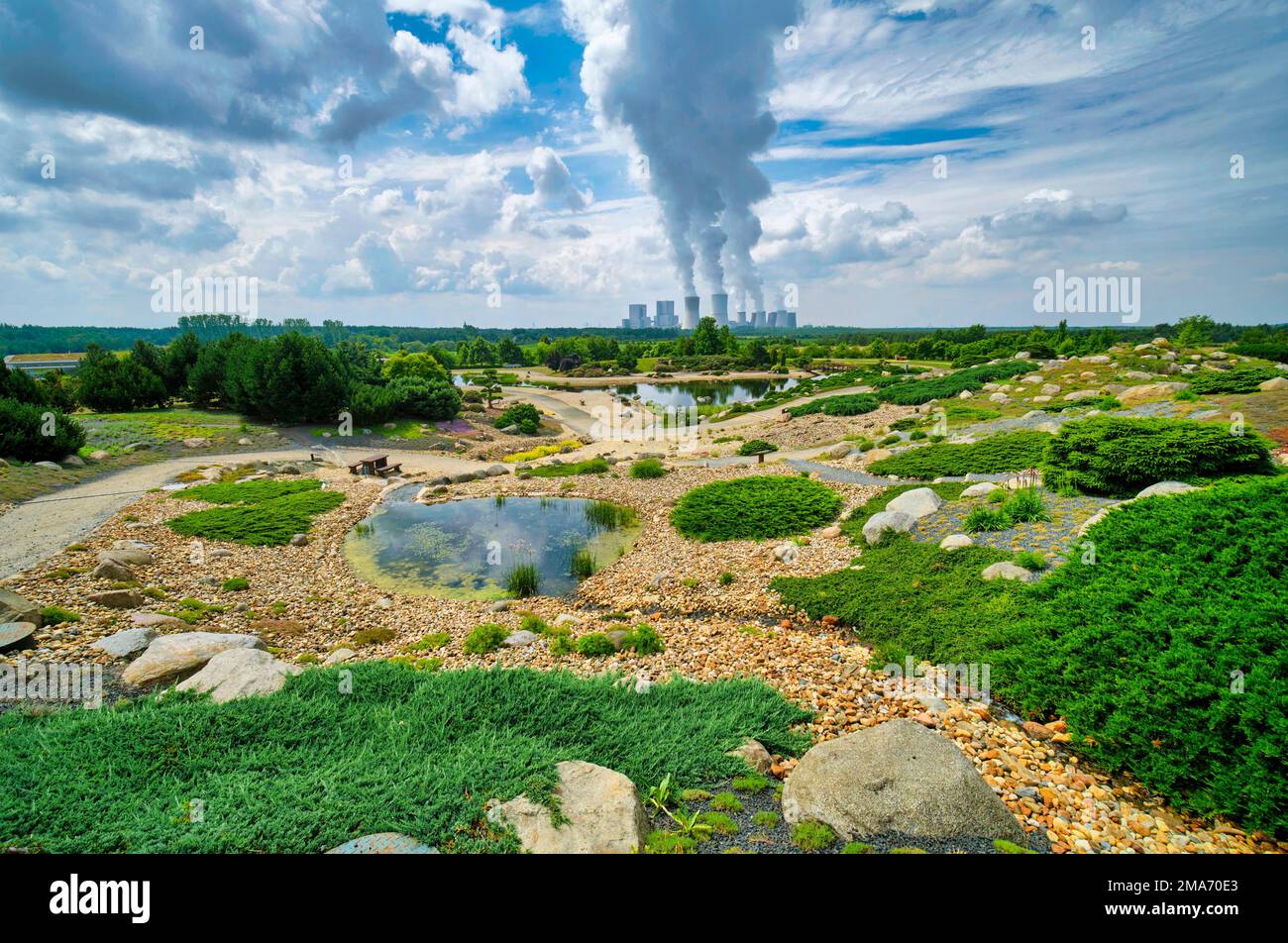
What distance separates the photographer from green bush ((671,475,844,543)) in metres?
15.3

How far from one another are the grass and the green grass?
13.9 metres

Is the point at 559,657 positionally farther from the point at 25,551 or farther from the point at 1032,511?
the point at 25,551

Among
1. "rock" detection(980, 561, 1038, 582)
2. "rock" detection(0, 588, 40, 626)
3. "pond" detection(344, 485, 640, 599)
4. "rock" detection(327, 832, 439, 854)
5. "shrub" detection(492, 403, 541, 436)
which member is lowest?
"pond" detection(344, 485, 640, 599)

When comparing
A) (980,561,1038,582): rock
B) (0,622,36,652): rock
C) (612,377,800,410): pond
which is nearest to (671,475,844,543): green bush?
(980,561,1038,582): rock

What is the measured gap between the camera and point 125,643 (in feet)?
27.6

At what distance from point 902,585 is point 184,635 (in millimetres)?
11623

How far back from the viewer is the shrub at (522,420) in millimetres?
39688

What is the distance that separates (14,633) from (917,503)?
54.5 feet

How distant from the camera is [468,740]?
17.7 ft

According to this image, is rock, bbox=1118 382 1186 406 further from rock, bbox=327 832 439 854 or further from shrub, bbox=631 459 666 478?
rock, bbox=327 832 439 854

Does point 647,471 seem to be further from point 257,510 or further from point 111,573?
point 111,573

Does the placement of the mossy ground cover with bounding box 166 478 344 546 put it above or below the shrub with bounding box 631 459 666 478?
below

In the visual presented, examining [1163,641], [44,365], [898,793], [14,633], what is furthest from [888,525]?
[44,365]

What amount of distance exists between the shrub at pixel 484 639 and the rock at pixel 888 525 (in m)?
8.14
